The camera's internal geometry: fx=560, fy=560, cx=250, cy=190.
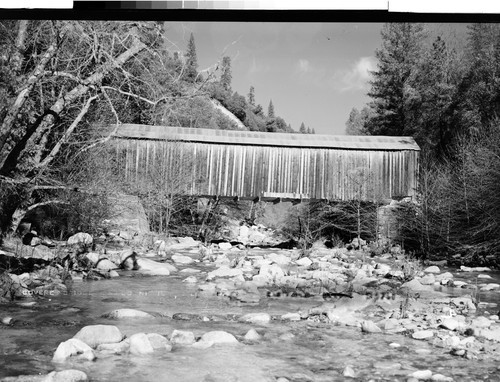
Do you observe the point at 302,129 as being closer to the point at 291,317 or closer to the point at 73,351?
the point at 291,317

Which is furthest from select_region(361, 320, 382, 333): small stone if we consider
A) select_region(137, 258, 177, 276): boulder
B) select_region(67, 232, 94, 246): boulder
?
select_region(67, 232, 94, 246): boulder

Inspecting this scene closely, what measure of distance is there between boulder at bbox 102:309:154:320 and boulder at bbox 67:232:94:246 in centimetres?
446

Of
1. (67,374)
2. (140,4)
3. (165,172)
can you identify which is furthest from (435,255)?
(140,4)

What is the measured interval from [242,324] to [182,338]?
0.92 m

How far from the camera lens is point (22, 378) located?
12.3 feet

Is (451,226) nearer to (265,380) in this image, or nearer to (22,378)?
(265,380)

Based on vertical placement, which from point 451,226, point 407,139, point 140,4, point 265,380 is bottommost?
point 265,380

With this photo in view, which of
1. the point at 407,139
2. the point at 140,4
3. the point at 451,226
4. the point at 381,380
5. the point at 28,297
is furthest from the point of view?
the point at 407,139

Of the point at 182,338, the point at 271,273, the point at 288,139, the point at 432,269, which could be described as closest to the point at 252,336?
the point at 182,338

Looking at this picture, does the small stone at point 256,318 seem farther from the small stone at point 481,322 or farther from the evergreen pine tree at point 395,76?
the evergreen pine tree at point 395,76

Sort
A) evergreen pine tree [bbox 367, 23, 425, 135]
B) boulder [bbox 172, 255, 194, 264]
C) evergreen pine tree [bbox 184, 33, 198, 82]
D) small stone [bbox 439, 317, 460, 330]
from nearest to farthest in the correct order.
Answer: small stone [bbox 439, 317, 460, 330], evergreen pine tree [bbox 184, 33, 198, 82], boulder [bbox 172, 255, 194, 264], evergreen pine tree [bbox 367, 23, 425, 135]

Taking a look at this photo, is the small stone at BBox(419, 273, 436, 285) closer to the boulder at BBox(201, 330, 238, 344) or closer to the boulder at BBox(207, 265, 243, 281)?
the boulder at BBox(207, 265, 243, 281)

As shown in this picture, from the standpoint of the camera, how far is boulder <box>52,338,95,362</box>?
13.4 ft

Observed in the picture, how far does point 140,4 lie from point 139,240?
958 cm
